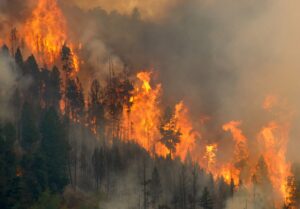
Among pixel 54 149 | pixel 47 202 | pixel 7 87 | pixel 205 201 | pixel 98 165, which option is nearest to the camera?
pixel 47 202

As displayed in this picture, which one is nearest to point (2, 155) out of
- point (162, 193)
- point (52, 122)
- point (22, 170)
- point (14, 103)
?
point (22, 170)

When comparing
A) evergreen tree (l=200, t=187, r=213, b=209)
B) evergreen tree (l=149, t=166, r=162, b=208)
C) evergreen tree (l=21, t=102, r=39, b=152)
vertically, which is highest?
evergreen tree (l=21, t=102, r=39, b=152)

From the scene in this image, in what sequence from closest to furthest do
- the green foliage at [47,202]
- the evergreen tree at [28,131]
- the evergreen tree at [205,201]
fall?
the green foliage at [47,202]
the evergreen tree at [28,131]
the evergreen tree at [205,201]

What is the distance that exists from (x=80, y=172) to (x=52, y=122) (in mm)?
19783

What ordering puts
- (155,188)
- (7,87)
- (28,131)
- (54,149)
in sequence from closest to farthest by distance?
(54,149)
(28,131)
(7,87)
(155,188)

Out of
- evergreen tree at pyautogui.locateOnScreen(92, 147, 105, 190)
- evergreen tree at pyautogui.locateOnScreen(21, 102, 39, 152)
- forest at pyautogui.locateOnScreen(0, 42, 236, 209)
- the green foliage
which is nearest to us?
the green foliage

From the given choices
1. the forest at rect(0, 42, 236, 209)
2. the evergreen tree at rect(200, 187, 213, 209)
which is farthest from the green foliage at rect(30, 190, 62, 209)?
the evergreen tree at rect(200, 187, 213, 209)

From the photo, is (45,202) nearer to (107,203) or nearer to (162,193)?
(107,203)

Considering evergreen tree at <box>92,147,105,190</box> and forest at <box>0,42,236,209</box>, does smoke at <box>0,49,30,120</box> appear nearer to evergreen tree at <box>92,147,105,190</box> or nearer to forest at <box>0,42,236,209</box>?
forest at <box>0,42,236,209</box>

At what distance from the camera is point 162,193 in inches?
7820

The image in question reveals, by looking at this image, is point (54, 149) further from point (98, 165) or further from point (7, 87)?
point (7, 87)

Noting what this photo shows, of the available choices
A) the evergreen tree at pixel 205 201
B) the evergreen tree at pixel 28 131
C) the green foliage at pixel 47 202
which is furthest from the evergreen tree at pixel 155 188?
the green foliage at pixel 47 202

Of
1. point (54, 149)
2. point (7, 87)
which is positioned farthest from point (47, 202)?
point (7, 87)

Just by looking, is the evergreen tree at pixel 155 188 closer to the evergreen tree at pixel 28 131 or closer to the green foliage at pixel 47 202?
the evergreen tree at pixel 28 131
